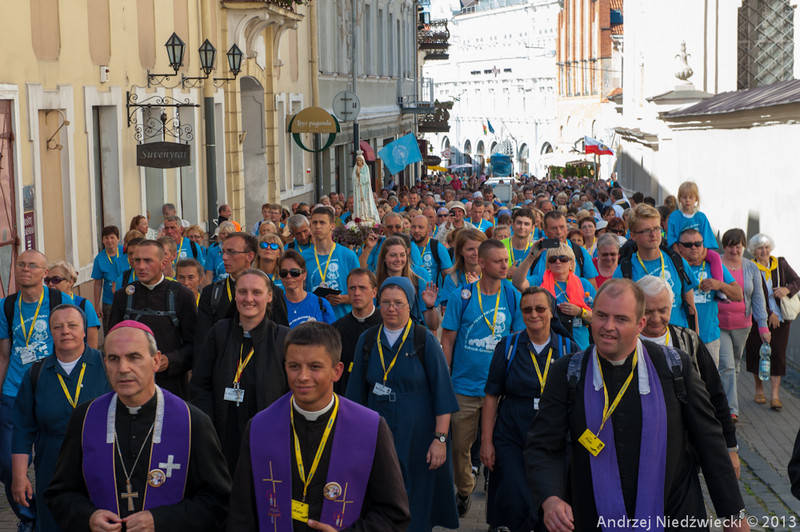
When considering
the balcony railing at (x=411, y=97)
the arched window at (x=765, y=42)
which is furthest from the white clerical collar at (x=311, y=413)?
the balcony railing at (x=411, y=97)

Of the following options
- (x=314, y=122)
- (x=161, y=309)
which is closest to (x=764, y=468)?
(x=161, y=309)

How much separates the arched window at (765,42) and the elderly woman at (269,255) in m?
17.4

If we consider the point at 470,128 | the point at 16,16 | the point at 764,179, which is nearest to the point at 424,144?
the point at 764,179

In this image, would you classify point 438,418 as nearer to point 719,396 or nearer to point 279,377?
point 279,377

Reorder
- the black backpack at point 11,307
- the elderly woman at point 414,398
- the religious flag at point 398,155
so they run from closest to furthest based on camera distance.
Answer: the elderly woman at point 414,398 < the black backpack at point 11,307 < the religious flag at point 398,155

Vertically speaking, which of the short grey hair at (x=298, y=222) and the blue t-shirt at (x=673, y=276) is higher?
the short grey hair at (x=298, y=222)

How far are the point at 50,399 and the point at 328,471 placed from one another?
2217mm

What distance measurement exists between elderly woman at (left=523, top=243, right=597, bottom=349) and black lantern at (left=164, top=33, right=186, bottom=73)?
8.90 meters

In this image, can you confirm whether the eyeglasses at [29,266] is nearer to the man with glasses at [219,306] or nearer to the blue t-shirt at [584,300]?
the man with glasses at [219,306]

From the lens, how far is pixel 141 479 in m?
4.61

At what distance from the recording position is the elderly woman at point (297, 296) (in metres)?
8.28

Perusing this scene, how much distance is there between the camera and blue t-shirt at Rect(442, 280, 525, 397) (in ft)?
26.2

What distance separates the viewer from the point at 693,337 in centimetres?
604

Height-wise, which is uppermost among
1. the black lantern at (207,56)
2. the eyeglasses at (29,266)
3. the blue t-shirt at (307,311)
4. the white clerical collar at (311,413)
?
the black lantern at (207,56)
